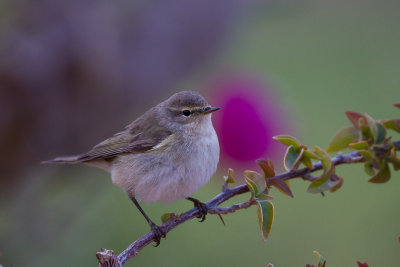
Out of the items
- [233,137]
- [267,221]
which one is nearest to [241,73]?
[233,137]

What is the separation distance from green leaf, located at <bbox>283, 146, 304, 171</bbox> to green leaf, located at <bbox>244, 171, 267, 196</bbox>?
117 mm

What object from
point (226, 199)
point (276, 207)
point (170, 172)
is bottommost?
point (276, 207)

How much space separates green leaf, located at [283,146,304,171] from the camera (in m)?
1.65

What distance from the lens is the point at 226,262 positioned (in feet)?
11.6

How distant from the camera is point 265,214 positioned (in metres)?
1.48

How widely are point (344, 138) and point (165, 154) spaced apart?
3.23 ft

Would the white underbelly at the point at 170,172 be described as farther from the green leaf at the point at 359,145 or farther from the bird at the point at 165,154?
the green leaf at the point at 359,145

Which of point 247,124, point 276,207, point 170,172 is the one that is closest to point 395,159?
point 170,172

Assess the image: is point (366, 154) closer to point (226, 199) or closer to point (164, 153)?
point (226, 199)

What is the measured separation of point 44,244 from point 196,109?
146cm

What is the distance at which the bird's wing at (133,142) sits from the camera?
2.65 metres

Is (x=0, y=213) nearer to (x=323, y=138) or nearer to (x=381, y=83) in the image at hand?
(x=323, y=138)

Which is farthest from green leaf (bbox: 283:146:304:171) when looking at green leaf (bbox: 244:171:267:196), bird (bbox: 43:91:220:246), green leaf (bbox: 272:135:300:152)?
bird (bbox: 43:91:220:246)

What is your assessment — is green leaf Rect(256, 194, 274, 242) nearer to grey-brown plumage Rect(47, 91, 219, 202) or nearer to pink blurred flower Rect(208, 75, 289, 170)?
grey-brown plumage Rect(47, 91, 219, 202)
